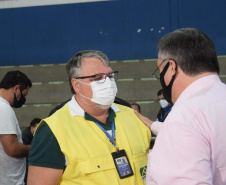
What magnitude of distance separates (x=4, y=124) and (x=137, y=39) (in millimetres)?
4446

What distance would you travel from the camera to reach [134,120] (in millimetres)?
1869

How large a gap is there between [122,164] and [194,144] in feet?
2.32

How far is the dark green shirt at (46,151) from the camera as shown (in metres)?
1.51

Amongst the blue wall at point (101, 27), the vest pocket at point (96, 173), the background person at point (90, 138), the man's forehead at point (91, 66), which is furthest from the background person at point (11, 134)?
the blue wall at point (101, 27)

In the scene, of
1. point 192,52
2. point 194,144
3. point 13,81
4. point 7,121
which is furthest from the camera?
point 13,81

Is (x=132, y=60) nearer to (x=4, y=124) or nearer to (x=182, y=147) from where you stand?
(x=4, y=124)

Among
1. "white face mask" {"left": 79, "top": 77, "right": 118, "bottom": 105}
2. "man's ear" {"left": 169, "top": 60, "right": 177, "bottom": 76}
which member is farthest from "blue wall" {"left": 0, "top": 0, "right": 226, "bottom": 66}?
"man's ear" {"left": 169, "top": 60, "right": 177, "bottom": 76}

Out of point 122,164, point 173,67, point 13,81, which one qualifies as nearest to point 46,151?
point 122,164

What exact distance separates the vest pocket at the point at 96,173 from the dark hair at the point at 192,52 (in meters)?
0.67

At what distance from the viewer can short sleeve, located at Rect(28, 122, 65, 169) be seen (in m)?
1.51

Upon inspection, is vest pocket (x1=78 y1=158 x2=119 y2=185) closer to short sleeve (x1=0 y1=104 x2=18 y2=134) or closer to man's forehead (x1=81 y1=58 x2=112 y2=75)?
man's forehead (x1=81 y1=58 x2=112 y2=75)

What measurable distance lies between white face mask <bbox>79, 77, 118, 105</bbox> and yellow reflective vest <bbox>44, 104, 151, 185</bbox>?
0.14 m

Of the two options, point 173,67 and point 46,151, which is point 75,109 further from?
point 173,67

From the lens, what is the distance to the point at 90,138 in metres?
1.62
